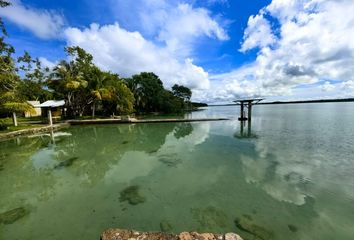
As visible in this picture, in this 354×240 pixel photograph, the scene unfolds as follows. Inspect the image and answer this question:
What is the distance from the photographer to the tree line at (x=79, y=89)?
506 inches

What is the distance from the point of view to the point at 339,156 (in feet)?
25.0

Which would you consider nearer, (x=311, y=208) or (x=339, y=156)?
(x=311, y=208)

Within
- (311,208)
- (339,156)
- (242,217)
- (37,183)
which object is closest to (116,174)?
(37,183)

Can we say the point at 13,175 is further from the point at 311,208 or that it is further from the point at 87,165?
the point at 311,208

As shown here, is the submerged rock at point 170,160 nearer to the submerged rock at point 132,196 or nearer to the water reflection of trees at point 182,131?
the submerged rock at point 132,196

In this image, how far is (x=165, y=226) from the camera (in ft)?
11.3

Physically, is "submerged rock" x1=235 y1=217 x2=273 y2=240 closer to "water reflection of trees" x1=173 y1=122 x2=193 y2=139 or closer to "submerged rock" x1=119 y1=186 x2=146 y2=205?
"submerged rock" x1=119 y1=186 x2=146 y2=205

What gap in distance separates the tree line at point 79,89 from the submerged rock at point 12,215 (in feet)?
34.6

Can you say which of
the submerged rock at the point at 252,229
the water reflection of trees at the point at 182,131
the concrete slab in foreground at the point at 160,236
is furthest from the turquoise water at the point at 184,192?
the water reflection of trees at the point at 182,131

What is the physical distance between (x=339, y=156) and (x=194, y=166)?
19.7 ft

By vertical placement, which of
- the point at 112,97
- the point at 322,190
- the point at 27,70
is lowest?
the point at 322,190

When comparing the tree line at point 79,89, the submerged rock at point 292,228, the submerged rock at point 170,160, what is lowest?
the submerged rock at point 292,228

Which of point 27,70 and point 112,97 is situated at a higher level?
point 27,70

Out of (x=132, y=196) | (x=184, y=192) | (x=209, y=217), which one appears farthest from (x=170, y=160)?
(x=209, y=217)
